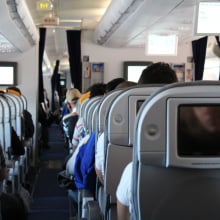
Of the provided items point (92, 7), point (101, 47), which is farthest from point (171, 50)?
point (101, 47)

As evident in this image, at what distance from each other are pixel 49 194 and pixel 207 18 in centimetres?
346

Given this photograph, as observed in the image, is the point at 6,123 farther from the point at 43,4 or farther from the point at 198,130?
the point at 198,130

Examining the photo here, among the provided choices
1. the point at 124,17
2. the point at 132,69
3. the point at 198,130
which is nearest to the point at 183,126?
the point at 198,130

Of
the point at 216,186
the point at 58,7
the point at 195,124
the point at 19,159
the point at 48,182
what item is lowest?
the point at 48,182

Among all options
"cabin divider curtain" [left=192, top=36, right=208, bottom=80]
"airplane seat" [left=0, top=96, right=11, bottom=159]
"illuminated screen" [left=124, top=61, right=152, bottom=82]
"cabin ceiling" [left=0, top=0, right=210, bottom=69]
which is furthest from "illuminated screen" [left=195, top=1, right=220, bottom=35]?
"illuminated screen" [left=124, top=61, right=152, bottom=82]

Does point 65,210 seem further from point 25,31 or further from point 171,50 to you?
point 171,50

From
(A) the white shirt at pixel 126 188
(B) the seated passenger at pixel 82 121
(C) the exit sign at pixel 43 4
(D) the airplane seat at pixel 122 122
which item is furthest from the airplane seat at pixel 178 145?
(C) the exit sign at pixel 43 4

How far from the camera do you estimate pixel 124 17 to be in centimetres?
538

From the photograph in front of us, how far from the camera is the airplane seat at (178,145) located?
1.18m

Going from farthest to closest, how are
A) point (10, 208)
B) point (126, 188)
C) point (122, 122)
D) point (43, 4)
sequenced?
point (43, 4) < point (10, 208) < point (122, 122) < point (126, 188)

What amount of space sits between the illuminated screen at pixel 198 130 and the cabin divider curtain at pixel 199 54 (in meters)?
7.84

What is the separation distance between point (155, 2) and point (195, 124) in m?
3.32

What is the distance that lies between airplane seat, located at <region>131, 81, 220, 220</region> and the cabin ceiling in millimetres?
3233

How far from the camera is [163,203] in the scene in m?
1.29
